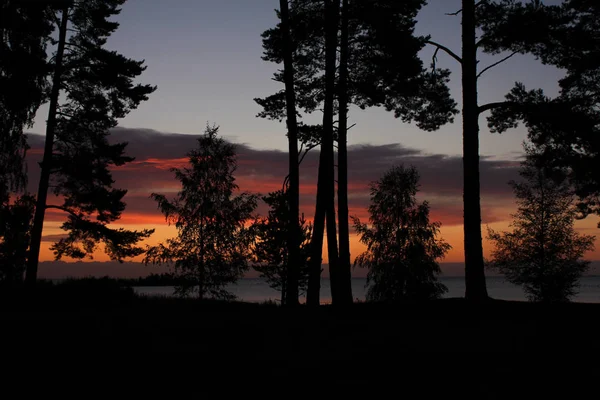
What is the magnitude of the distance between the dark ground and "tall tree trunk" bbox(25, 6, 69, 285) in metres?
9.66

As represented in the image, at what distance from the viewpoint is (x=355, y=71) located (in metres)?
19.7

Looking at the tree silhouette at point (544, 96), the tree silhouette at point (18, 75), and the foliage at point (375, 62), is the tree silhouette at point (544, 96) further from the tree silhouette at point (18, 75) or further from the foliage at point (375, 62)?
the tree silhouette at point (18, 75)

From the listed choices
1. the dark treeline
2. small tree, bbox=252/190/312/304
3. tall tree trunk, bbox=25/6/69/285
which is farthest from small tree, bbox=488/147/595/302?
tall tree trunk, bbox=25/6/69/285

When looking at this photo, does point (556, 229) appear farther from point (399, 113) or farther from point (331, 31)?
point (331, 31)

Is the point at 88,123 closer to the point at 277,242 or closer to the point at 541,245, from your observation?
the point at 277,242

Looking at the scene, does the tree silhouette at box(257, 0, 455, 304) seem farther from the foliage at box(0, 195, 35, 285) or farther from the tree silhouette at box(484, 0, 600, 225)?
the foliage at box(0, 195, 35, 285)

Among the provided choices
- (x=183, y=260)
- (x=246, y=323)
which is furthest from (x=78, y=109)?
(x=246, y=323)

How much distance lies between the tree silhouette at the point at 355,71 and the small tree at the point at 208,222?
11533mm

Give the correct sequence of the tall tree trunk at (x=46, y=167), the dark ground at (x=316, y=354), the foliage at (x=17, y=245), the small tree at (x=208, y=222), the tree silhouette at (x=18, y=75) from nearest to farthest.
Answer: the dark ground at (x=316, y=354) → the tree silhouette at (x=18, y=75) → the tall tree trunk at (x=46, y=167) → the small tree at (x=208, y=222) → the foliage at (x=17, y=245)


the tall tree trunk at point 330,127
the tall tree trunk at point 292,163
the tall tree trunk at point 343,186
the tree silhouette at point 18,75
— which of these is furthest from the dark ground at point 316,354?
the tree silhouette at point 18,75

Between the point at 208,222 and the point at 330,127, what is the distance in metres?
14.0

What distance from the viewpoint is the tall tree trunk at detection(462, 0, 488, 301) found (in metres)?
14.3

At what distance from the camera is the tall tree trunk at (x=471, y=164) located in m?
14.3

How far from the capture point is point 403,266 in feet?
115
